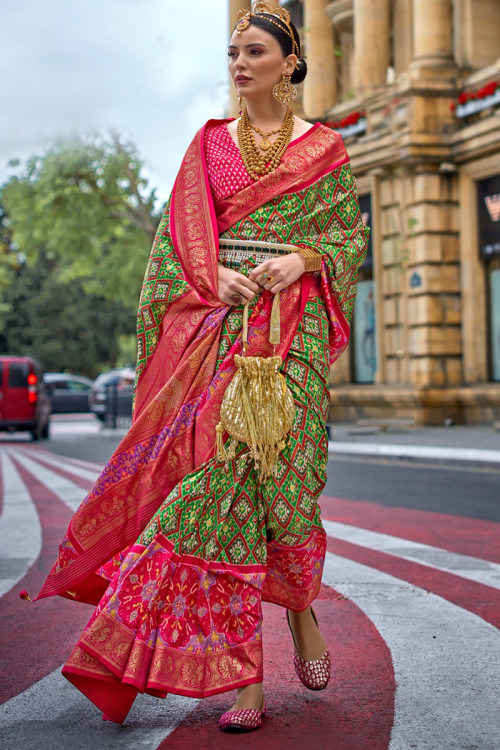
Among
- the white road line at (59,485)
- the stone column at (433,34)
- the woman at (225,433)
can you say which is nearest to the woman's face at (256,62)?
the woman at (225,433)

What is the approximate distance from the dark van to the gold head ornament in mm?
19204

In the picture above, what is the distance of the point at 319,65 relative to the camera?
22922mm

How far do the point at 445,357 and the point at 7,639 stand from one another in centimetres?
1520

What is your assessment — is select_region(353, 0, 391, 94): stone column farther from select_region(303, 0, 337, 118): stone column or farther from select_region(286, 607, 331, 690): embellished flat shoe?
select_region(286, 607, 331, 690): embellished flat shoe

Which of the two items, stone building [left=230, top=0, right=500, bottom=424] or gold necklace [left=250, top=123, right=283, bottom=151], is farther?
stone building [left=230, top=0, right=500, bottom=424]

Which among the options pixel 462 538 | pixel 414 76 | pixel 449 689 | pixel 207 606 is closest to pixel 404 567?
pixel 462 538

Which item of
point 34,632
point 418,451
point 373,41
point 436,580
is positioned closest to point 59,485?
point 418,451

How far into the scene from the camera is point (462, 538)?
614 centimetres

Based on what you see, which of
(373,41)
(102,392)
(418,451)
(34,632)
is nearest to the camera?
(34,632)

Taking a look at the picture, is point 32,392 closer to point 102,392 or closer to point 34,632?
point 102,392

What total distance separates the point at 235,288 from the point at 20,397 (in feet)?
63.6

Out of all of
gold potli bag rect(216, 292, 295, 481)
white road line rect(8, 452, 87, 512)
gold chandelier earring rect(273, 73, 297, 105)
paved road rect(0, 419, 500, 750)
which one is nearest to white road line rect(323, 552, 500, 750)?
paved road rect(0, 419, 500, 750)

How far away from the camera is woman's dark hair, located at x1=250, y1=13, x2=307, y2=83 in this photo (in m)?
3.05

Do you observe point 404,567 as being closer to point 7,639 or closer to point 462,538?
point 462,538
